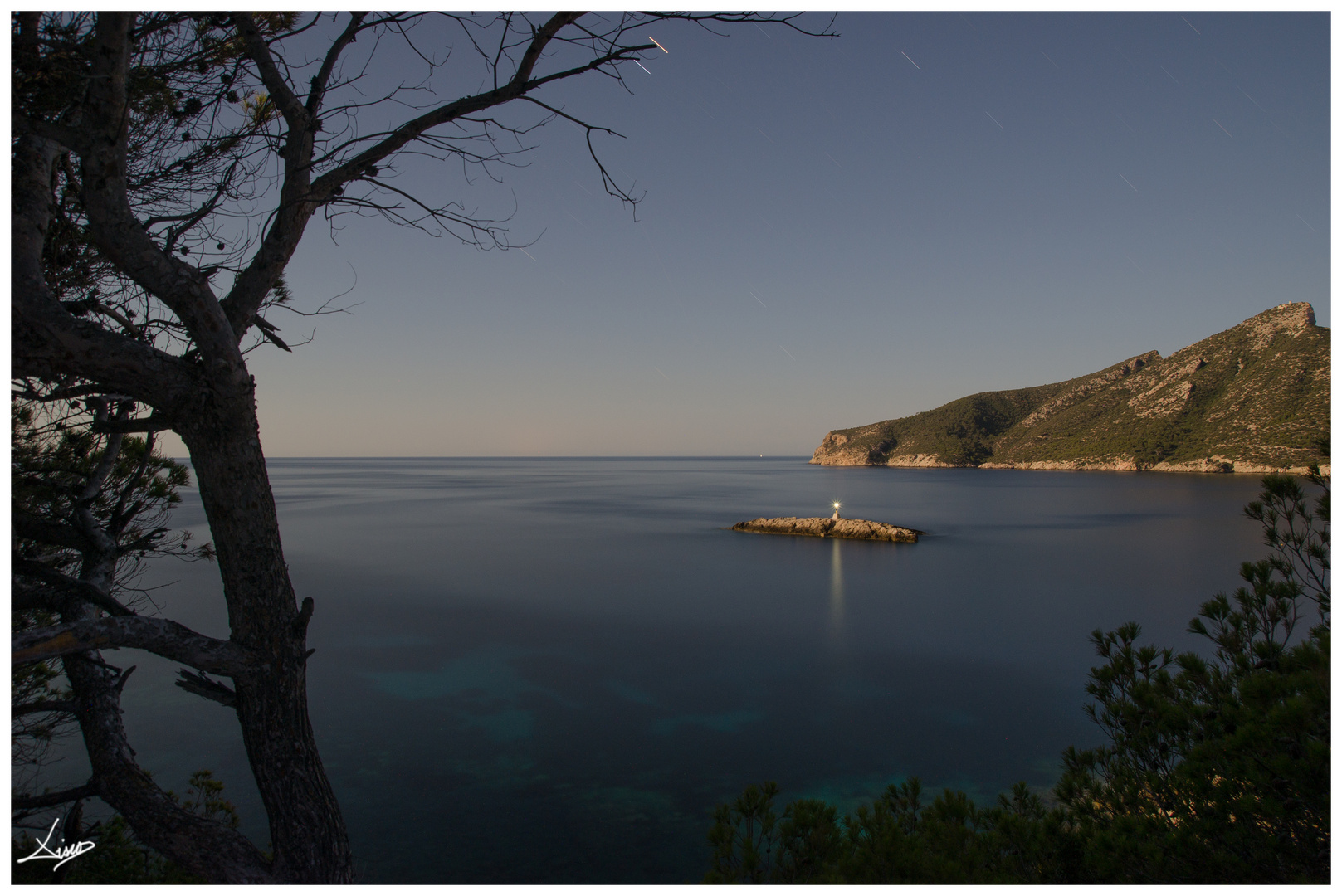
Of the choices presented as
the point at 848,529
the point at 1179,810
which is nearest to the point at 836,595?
the point at 848,529

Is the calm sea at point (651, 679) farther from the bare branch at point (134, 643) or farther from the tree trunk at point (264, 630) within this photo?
the bare branch at point (134, 643)

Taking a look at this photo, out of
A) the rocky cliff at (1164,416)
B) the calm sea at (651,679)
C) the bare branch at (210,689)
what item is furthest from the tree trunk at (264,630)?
Result: the rocky cliff at (1164,416)

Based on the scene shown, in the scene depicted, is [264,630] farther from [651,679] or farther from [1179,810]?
[651,679]

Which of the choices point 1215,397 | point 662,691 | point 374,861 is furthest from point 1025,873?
point 1215,397

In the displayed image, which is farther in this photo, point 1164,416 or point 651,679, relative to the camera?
point 1164,416

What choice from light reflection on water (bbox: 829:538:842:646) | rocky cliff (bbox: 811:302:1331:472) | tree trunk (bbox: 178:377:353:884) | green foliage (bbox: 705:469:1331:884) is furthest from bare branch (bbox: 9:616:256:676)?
rocky cliff (bbox: 811:302:1331:472)

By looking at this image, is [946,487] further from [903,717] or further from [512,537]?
[903,717]
